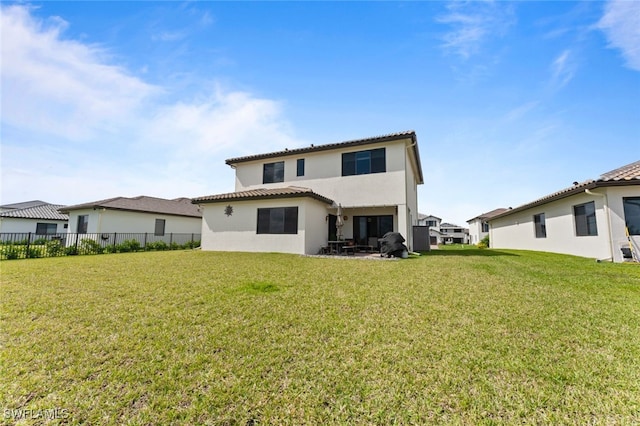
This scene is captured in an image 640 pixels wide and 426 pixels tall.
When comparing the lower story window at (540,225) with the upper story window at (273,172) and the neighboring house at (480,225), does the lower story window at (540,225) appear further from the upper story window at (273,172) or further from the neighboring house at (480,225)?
the neighboring house at (480,225)

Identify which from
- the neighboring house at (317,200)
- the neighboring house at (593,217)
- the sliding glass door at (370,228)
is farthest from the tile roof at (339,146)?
the neighboring house at (593,217)

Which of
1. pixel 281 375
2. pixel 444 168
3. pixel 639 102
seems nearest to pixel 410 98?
pixel 444 168

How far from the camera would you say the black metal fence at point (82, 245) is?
12.1m

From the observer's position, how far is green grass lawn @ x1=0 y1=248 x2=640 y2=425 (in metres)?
2.12

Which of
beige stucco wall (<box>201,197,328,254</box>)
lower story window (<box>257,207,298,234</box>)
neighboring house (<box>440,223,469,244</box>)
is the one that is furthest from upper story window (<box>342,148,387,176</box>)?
neighboring house (<box>440,223,469,244</box>)

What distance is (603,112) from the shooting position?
10273mm

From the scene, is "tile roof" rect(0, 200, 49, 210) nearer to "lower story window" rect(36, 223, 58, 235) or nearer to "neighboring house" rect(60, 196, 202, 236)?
"lower story window" rect(36, 223, 58, 235)

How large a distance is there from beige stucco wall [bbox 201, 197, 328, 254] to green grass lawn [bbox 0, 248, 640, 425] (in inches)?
274

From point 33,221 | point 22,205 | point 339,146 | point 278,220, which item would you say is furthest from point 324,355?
point 22,205

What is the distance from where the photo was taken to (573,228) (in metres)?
12.3

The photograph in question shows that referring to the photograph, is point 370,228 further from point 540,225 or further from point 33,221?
point 33,221

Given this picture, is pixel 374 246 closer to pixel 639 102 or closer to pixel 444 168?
pixel 444 168

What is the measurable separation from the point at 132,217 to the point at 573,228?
27.6 metres

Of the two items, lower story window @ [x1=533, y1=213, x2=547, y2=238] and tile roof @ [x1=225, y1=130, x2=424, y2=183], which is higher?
tile roof @ [x1=225, y1=130, x2=424, y2=183]
